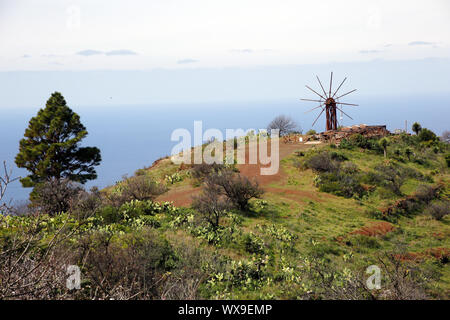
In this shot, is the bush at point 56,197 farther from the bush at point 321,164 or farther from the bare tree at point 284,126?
the bare tree at point 284,126

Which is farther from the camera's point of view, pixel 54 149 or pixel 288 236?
pixel 54 149

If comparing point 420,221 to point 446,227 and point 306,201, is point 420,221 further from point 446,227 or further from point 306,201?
point 306,201

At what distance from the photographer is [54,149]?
26.1m

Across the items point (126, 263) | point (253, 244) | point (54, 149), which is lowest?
point (253, 244)

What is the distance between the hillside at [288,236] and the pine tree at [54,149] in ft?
25.0

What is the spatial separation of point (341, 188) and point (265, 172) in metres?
5.14

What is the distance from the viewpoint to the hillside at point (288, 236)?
8461 millimetres

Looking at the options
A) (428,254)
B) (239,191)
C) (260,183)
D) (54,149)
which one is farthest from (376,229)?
(54,149)

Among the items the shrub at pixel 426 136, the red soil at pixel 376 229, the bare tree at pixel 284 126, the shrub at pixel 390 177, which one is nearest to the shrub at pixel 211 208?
the red soil at pixel 376 229

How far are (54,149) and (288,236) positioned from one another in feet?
64.3

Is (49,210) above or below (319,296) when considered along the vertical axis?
above

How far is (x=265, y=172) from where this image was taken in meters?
24.4

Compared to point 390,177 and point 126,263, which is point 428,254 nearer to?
point 390,177
